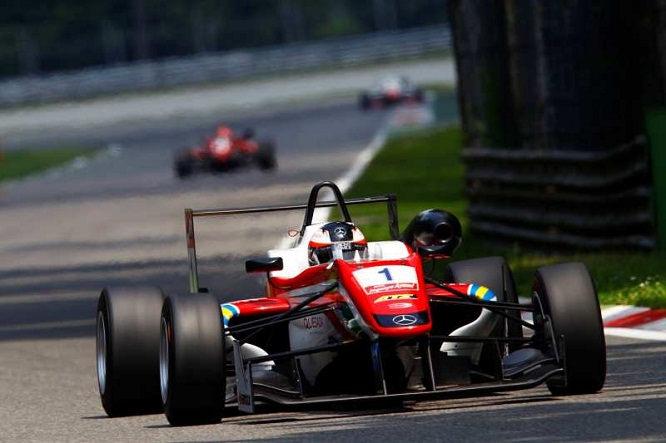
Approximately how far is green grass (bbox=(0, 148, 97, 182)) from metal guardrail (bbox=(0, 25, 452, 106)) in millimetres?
10716

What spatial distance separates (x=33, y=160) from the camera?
1908 inches

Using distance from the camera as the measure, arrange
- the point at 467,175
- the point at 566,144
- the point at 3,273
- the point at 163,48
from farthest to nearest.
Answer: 1. the point at 163,48
2. the point at 3,273
3. the point at 467,175
4. the point at 566,144

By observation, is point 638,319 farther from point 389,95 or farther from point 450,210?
point 389,95

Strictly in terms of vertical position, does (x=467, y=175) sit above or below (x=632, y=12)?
below

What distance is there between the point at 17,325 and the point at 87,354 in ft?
8.58

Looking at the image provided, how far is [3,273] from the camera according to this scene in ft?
66.1

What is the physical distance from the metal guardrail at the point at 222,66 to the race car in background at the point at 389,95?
370 inches

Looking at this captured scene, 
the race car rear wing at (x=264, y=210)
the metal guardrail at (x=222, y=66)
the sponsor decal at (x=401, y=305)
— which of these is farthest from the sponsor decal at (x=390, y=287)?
the metal guardrail at (x=222, y=66)

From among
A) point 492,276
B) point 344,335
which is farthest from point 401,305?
point 492,276

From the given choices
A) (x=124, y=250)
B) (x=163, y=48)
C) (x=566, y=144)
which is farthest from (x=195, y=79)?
(x=566, y=144)

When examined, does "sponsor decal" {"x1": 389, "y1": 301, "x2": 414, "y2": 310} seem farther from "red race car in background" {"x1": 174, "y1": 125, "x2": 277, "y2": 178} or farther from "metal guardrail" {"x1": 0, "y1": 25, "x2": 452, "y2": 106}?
"metal guardrail" {"x1": 0, "y1": 25, "x2": 452, "y2": 106}

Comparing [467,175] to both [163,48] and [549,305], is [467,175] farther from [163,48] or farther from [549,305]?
[163,48]

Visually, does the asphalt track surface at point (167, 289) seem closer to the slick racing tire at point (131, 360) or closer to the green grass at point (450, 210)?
the slick racing tire at point (131, 360)

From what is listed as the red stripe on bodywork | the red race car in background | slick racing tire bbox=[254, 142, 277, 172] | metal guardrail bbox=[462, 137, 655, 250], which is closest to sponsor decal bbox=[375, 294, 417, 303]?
the red stripe on bodywork
